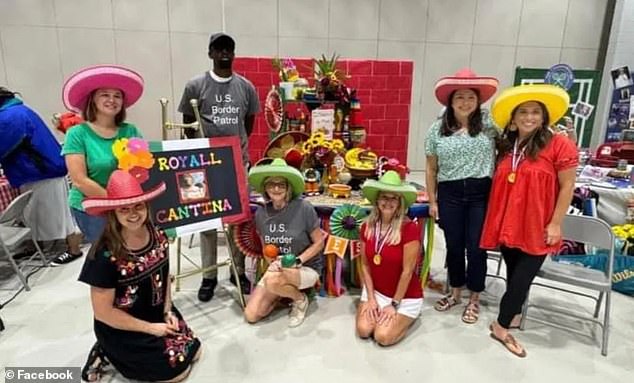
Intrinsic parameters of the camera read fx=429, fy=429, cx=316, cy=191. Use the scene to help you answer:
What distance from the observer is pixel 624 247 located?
2949mm

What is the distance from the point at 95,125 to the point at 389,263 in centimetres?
171

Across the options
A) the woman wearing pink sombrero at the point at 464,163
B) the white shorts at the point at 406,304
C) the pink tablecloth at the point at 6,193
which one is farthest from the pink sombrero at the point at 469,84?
the pink tablecloth at the point at 6,193

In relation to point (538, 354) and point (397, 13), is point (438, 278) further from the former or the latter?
point (397, 13)

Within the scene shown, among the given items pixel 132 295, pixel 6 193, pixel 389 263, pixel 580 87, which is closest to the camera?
pixel 132 295

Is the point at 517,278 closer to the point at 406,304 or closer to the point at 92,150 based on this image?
the point at 406,304

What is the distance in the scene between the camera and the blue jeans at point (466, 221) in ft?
7.77

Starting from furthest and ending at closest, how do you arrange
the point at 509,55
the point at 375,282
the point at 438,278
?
1. the point at 509,55
2. the point at 438,278
3. the point at 375,282

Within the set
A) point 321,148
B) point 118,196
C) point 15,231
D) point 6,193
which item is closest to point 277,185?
point 321,148

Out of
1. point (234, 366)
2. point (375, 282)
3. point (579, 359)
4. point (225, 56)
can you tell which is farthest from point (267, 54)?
point (579, 359)

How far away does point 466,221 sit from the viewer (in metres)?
2.46

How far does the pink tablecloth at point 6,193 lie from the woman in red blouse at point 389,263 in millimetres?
2676

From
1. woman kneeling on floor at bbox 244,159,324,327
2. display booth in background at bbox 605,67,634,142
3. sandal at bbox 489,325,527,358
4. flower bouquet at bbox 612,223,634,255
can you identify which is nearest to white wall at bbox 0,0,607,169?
display booth in background at bbox 605,67,634,142

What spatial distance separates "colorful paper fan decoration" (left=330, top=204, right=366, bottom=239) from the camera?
8.71 ft

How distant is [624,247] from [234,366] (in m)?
2.69
